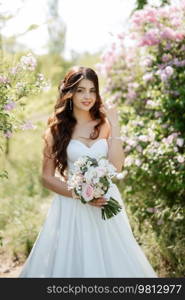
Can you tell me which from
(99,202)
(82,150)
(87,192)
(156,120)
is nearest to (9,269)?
(156,120)

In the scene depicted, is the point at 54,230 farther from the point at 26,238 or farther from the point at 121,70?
the point at 121,70

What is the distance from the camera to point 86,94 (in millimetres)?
4105

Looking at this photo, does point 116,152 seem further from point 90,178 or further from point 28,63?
point 28,63

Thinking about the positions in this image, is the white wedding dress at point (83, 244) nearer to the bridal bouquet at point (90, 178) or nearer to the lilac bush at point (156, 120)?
the bridal bouquet at point (90, 178)

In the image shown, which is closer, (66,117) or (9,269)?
(66,117)

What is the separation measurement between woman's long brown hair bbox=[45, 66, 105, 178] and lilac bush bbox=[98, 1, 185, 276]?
143cm

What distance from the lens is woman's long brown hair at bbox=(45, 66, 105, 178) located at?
4117mm

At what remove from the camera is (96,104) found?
4.33 m

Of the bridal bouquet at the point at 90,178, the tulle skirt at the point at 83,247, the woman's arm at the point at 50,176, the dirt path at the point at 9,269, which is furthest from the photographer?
the dirt path at the point at 9,269

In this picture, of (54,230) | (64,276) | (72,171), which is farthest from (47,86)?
(64,276)

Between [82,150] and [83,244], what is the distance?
69 cm

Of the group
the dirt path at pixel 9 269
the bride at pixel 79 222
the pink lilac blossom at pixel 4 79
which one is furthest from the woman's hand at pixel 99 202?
the dirt path at pixel 9 269

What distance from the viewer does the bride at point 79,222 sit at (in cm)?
393

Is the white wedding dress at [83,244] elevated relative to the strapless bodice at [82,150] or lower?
lower
